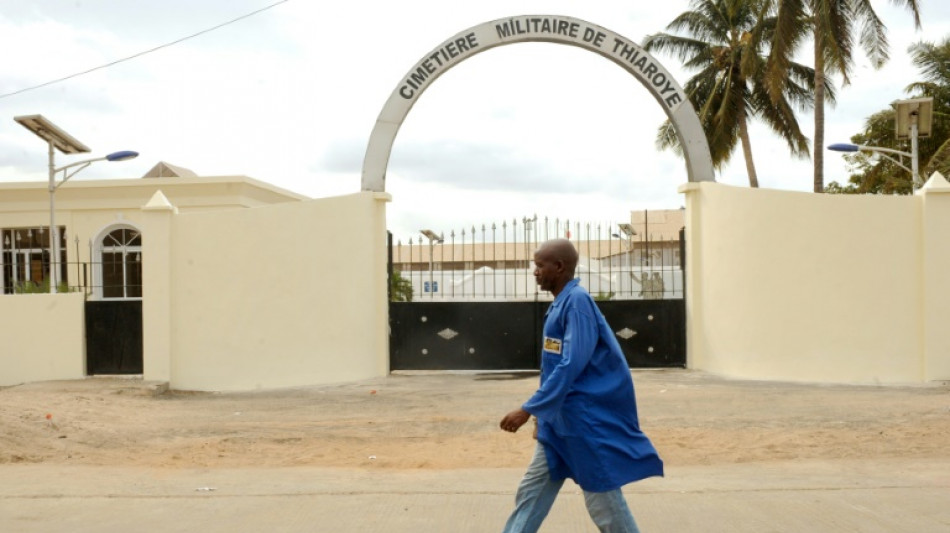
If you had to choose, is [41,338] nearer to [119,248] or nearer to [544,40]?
[544,40]

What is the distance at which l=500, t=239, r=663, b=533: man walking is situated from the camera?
14.5 ft

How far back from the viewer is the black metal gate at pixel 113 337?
1504 cm

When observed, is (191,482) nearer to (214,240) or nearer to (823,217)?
(214,240)

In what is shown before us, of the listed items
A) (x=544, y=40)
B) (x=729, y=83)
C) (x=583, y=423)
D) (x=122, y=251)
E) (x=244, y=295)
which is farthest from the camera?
(x=729, y=83)

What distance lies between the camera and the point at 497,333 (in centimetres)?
1513

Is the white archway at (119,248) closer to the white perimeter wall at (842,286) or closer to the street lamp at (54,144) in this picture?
the street lamp at (54,144)

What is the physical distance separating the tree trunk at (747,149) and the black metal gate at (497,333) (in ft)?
59.2

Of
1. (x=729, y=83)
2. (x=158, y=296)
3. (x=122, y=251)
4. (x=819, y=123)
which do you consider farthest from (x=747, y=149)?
(x=158, y=296)

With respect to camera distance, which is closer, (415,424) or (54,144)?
(415,424)

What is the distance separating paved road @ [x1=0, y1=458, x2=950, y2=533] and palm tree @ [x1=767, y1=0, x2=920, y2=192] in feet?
59.4

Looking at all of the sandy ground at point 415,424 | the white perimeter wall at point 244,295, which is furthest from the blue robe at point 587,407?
the white perimeter wall at point 244,295

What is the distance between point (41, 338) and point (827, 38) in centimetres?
1820

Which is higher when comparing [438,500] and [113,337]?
[113,337]

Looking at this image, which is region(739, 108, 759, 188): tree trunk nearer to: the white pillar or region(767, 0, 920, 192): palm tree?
region(767, 0, 920, 192): palm tree
